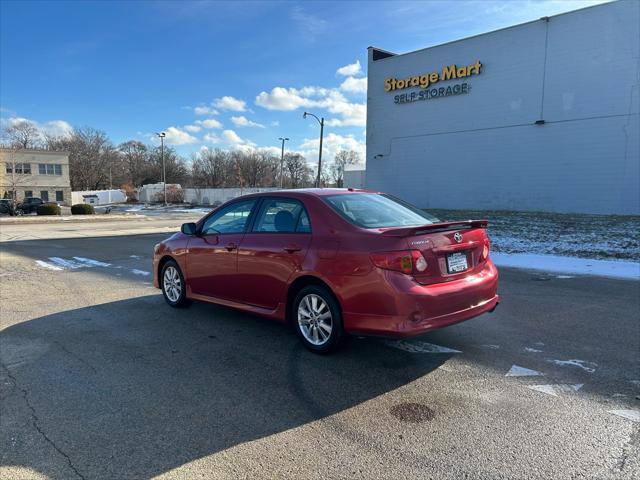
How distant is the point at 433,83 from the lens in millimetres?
27734

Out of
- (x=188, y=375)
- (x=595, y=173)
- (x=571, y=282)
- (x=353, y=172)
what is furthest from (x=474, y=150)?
(x=353, y=172)

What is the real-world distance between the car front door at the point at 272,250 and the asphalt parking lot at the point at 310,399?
555 millimetres

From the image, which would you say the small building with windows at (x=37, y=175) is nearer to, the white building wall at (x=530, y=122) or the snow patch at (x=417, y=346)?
the white building wall at (x=530, y=122)

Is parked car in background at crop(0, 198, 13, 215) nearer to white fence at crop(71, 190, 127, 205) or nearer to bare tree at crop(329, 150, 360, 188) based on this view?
white fence at crop(71, 190, 127, 205)

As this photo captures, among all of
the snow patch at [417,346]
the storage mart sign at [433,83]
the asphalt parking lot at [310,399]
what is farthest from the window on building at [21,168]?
the snow patch at [417,346]

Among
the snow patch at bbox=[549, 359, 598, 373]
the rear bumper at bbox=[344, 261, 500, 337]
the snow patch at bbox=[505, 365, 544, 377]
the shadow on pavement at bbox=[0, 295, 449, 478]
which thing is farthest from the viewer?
the snow patch at bbox=[549, 359, 598, 373]

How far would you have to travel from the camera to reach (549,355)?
453 centimetres

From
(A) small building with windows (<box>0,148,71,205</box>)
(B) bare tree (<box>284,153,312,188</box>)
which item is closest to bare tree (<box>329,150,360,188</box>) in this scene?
(B) bare tree (<box>284,153,312,188</box>)

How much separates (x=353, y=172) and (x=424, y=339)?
181ft

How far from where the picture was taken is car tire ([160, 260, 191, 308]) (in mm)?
6293

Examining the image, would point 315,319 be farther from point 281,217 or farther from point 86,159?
point 86,159

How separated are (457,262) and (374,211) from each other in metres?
0.98

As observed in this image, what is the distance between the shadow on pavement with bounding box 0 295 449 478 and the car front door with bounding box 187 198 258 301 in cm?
47

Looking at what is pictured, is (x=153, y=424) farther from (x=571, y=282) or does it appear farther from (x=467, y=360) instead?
(x=571, y=282)
